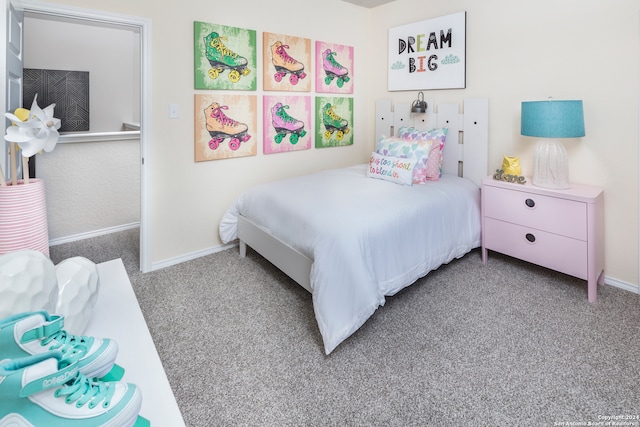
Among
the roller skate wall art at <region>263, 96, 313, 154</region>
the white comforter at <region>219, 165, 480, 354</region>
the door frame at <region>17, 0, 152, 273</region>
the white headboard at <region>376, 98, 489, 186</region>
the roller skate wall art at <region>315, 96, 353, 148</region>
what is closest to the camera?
the white comforter at <region>219, 165, 480, 354</region>

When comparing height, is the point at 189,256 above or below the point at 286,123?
below

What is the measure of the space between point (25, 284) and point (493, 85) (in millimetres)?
3281

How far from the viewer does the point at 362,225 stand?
1976mm

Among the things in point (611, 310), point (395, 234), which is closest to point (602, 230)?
point (611, 310)

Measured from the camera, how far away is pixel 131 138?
12.5ft

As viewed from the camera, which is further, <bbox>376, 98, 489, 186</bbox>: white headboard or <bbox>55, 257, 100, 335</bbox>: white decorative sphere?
<bbox>376, 98, 489, 186</bbox>: white headboard

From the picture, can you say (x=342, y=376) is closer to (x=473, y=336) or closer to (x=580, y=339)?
(x=473, y=336)

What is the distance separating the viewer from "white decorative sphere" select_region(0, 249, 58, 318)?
0.69 metres

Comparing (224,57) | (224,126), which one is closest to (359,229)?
(224,126)

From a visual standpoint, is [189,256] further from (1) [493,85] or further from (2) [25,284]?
(1) [493,85]

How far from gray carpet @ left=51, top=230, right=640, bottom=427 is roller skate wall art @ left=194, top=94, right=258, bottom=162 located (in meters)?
1.08

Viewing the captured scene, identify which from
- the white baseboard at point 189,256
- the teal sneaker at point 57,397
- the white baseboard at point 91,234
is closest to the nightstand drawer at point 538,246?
the white baseboard at point 189,256

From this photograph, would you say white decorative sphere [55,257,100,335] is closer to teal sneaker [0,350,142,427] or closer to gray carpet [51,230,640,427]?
teal sneaker [0,350,142,427]

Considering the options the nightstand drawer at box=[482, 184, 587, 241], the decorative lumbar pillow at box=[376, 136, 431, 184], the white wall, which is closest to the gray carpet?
the nightstand drawer at box=[482, 184, 587, 241]
